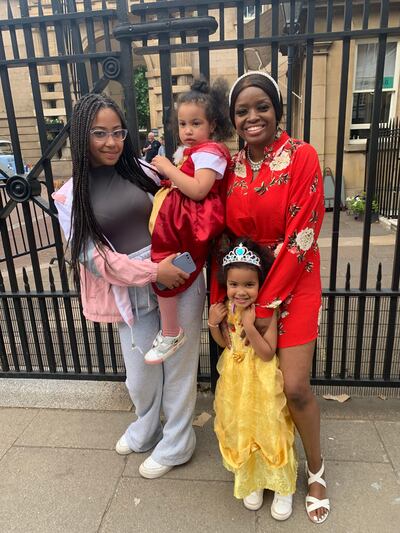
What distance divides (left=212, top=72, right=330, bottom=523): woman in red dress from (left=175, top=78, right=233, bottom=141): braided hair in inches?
3.8

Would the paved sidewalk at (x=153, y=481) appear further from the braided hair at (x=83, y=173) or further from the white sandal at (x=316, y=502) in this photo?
the braided hair at (x=83, y=173)

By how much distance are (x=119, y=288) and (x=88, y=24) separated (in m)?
1.64

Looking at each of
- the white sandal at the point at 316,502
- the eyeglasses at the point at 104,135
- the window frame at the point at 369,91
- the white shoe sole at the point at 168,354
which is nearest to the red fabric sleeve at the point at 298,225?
the white shoe sole at the point at 168,354

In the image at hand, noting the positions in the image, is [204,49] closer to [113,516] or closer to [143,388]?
[143,388]

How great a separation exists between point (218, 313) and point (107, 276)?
614 mm

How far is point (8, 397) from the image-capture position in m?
3.33

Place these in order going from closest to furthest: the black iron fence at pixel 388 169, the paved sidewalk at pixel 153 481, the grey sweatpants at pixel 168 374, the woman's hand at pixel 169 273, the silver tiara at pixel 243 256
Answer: the silver tiara at pixel 243 256 → the woman's hand at pixel 169 273 → the paved sidewalk at pixel 153 481 → the grey sweatpants at pixel 168 374 → the black iron fence at pixel 388 169

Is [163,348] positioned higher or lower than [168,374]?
higher

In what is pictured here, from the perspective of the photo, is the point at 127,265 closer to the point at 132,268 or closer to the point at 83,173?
the point at 132,268

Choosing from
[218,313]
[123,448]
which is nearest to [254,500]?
[123,448]

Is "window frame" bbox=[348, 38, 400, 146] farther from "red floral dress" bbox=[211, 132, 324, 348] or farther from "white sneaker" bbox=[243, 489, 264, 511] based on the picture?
"white sneaker" bbox=[243, 489, 264, 511]

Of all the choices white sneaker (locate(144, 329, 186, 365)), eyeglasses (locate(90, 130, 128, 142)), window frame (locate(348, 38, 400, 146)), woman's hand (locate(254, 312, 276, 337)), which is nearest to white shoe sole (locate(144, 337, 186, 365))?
white sneaker (locate(144, 329, 186, 365))

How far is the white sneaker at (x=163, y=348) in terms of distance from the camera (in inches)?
88.4

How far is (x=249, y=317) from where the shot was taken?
2.03m
